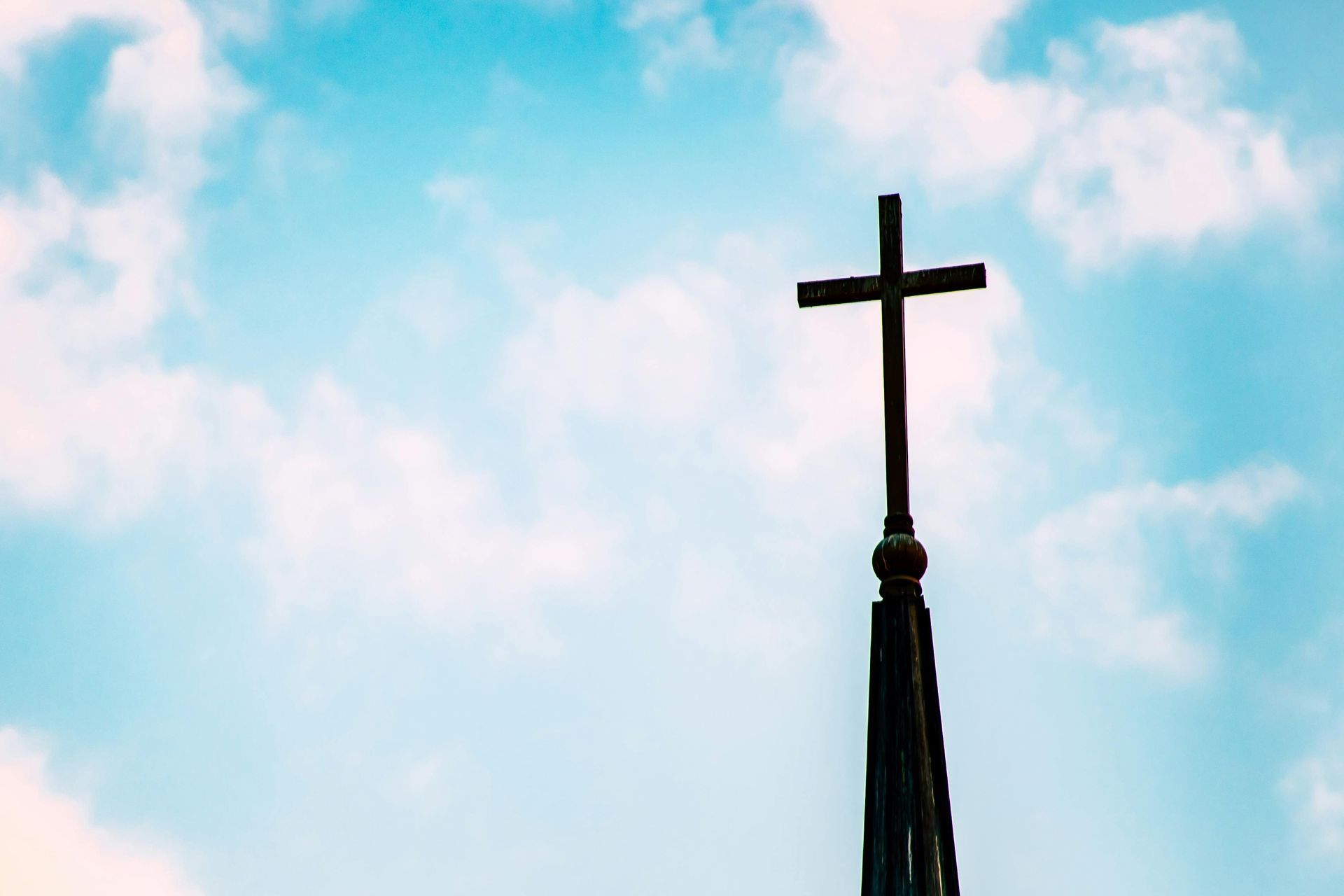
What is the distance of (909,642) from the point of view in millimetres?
7637

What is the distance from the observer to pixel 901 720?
7500 mm

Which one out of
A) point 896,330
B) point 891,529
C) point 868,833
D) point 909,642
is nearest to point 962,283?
point 896,330

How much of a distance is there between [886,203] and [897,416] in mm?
1546

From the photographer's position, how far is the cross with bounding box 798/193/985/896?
7.19 metres

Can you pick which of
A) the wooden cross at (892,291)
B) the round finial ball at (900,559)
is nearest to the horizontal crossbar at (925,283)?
the wooden cross at (892,291)

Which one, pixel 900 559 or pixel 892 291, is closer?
pixel 900 559

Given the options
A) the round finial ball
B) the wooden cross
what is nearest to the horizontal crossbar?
the wooden cross

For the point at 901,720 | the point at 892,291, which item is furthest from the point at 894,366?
the point at 901,720

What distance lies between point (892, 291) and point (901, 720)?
2.65m

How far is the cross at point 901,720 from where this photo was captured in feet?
23.6

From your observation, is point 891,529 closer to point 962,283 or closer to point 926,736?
point 926,736

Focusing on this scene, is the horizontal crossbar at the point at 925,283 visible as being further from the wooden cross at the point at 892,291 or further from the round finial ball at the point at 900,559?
the round finial ball at the point at 900,559

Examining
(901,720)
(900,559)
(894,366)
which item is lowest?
(901,720)

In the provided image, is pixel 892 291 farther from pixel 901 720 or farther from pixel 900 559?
pixel 901 720
